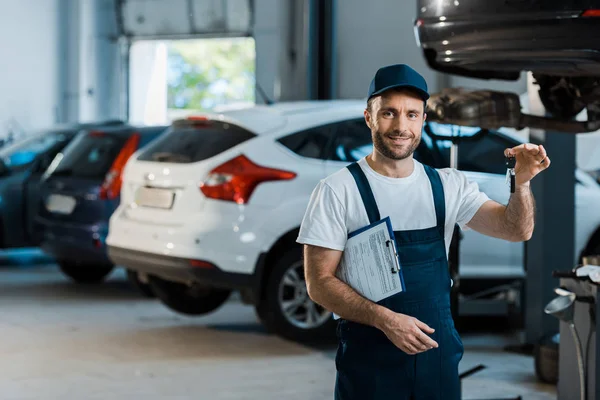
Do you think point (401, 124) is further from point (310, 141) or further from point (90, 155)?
point (90, 155)

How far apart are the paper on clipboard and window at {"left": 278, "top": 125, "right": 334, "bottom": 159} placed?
443cm

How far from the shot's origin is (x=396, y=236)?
315 cm

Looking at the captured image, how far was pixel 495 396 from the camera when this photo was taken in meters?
6.20

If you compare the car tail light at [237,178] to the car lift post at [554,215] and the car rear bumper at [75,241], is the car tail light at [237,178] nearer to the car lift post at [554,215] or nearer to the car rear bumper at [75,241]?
the car lift post at [554,215]

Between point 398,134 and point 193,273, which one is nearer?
point 398,134

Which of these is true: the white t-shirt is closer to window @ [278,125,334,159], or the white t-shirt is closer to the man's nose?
the man's nose

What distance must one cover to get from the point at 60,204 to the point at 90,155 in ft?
1.65

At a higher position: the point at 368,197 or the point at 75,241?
the point at 368,197

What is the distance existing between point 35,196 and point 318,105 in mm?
3910

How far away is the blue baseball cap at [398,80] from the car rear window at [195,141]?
4447mm

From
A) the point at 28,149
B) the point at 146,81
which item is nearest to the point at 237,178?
the point at 28,149

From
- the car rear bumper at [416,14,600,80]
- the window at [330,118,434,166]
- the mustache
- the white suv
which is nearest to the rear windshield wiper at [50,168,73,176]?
the white suv

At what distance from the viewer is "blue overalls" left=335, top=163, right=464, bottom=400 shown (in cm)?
314

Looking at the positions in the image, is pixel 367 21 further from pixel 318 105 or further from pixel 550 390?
pixel 550 390
